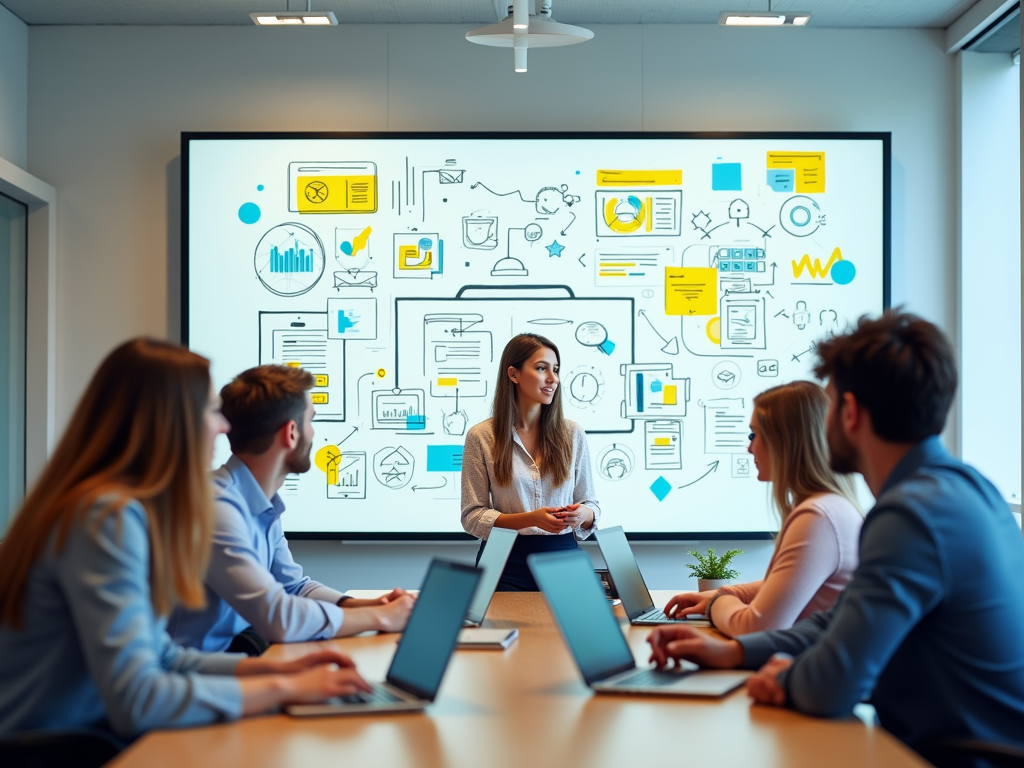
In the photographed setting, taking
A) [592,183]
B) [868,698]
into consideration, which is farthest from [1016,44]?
[868,698]

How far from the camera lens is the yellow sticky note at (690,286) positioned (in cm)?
459

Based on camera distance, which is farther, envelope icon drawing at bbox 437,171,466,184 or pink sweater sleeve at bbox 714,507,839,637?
envelope icon drawing at bbox 437,171,466,184

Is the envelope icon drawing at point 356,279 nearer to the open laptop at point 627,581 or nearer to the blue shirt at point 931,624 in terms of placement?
the open laptop at point 627,581

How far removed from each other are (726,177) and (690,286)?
549 millimetres

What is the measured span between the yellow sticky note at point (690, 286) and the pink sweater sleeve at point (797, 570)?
2507 millimetres

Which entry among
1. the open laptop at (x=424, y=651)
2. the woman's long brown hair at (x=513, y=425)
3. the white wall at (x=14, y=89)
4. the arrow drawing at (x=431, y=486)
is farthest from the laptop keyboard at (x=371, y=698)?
the white wall at (x=14, y=89)

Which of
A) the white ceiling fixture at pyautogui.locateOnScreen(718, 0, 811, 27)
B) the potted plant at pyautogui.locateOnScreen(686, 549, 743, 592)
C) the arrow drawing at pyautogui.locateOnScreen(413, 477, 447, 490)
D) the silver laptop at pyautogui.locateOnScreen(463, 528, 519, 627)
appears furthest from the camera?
the arrow drawing at pyautogui.locateOnScreen(413, 477, 447, 490)

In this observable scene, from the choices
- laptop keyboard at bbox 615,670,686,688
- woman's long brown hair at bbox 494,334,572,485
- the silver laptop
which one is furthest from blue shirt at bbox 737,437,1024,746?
woman's long brown hair at bbox 494,334,572,485

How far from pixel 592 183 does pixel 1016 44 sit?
2091 millimetres

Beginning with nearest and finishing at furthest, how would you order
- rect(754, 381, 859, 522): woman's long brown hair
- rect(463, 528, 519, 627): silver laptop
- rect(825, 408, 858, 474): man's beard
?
1. rect(825, 408, 858, 474): man's beard
2. rect(754, 381, 859, 522): woman's long brown hair
3. rect(463, 528, 519, 627): silver laptop

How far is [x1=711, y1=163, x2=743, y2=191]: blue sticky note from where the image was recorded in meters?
4.59

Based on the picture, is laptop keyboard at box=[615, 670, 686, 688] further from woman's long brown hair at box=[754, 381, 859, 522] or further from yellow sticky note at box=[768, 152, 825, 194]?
yellow sticky note at box=[768, 152, 825, 194]

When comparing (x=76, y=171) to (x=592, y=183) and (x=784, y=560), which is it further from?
(x=784, y=560)

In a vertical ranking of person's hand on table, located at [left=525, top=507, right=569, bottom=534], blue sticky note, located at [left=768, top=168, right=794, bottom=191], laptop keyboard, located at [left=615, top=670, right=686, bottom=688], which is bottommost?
laptop keyboard, located at [left=615, top=670, right=686, bottom=688]
